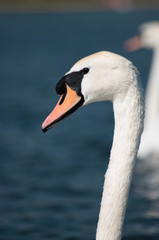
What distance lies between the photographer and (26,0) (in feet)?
271

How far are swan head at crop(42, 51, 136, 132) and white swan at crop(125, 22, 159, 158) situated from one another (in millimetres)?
5356

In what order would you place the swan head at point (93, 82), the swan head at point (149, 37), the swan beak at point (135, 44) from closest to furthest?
the swan head at point (93, 82) < the swan head at point (149, 37) < the swan beak at point (135, 44)

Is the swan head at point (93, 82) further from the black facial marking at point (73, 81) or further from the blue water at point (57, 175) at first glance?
the blue water at point (57, 175)

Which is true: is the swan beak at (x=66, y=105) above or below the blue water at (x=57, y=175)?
below

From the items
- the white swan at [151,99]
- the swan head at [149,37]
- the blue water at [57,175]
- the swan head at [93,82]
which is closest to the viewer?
the swan head at [93,82]

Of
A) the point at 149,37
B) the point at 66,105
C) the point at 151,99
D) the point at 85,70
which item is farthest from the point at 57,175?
the point at 85,70

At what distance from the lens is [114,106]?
365cm

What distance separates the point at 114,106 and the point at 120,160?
Result: 0.33 m

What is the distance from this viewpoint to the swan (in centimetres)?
358

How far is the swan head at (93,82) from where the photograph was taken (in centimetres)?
357

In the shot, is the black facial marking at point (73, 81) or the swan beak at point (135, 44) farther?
the swan beak at point (135, 44)

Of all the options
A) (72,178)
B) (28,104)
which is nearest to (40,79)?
(28,104)

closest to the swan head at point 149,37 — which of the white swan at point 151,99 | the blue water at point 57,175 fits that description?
the white swan at point 151,99

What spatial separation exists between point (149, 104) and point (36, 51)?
20.3m
